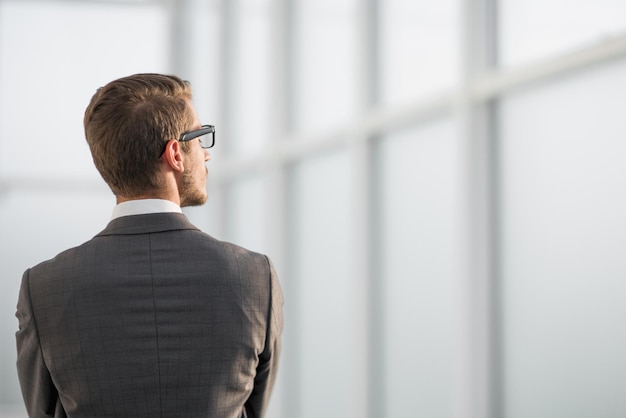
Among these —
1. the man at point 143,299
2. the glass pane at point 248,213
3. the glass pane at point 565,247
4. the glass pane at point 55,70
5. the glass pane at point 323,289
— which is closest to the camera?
the man at point 143,299

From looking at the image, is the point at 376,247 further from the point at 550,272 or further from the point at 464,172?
the point at 550,272

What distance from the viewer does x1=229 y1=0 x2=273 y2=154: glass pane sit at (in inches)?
208

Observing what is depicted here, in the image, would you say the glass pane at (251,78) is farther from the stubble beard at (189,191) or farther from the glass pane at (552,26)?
the stubble beard at (189,191)

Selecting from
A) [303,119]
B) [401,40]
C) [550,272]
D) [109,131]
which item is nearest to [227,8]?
[303,119]

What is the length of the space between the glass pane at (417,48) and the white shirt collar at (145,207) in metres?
1.72

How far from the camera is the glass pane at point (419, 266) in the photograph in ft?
10.3

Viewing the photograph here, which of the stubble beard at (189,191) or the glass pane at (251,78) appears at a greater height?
the glass pane at (251,78)

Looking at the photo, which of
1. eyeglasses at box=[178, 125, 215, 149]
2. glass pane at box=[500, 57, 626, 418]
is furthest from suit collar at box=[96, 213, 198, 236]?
glass pane at box=[500, 57, 626, 418]

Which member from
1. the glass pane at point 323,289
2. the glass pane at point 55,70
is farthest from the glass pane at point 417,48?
the glass pane at point 55,70

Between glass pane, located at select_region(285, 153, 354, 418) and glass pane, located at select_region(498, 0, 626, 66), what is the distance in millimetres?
1359

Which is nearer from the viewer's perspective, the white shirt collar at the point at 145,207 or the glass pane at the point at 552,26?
the white shirt collar at the point at 145,207

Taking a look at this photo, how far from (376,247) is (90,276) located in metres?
Result: 2.31

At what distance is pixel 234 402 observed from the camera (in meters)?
1.49

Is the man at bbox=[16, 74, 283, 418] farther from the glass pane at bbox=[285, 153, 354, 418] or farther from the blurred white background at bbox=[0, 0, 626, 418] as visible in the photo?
the glass pane at bbox=[285, 153, 354, 418]
